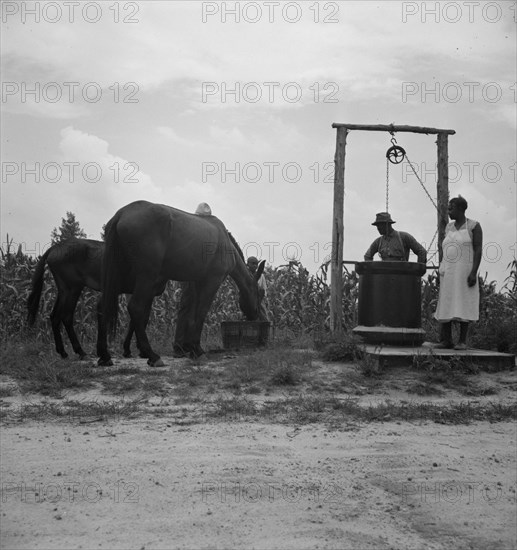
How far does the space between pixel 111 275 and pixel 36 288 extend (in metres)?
1.84

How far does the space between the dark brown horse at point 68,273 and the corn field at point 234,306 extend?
7.23ft

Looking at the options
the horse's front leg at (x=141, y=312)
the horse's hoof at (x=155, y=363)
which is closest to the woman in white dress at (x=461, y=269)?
the horse's hoof at (x=155, y=363)

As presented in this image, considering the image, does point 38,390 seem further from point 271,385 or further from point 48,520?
point 48,520

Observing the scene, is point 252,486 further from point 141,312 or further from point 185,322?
point 185,322

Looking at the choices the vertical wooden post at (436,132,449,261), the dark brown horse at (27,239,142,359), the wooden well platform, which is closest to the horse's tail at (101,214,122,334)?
the dark brown horse at (27,239,142,359)

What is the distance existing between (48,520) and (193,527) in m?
0.88

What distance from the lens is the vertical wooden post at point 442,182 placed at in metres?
12.0

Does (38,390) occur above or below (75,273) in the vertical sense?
below

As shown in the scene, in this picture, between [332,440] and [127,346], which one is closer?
[332,440]

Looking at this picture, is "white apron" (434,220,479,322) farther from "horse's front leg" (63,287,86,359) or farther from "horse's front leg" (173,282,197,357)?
"horse's front leg" (63,287,86,359)

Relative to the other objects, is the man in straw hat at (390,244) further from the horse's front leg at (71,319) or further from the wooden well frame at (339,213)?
the horse's front leg at (71,319)

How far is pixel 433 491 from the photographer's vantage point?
4535 millimetres

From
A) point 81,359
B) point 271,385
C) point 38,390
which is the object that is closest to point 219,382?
point 271,385

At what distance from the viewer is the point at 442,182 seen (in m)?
12.0
